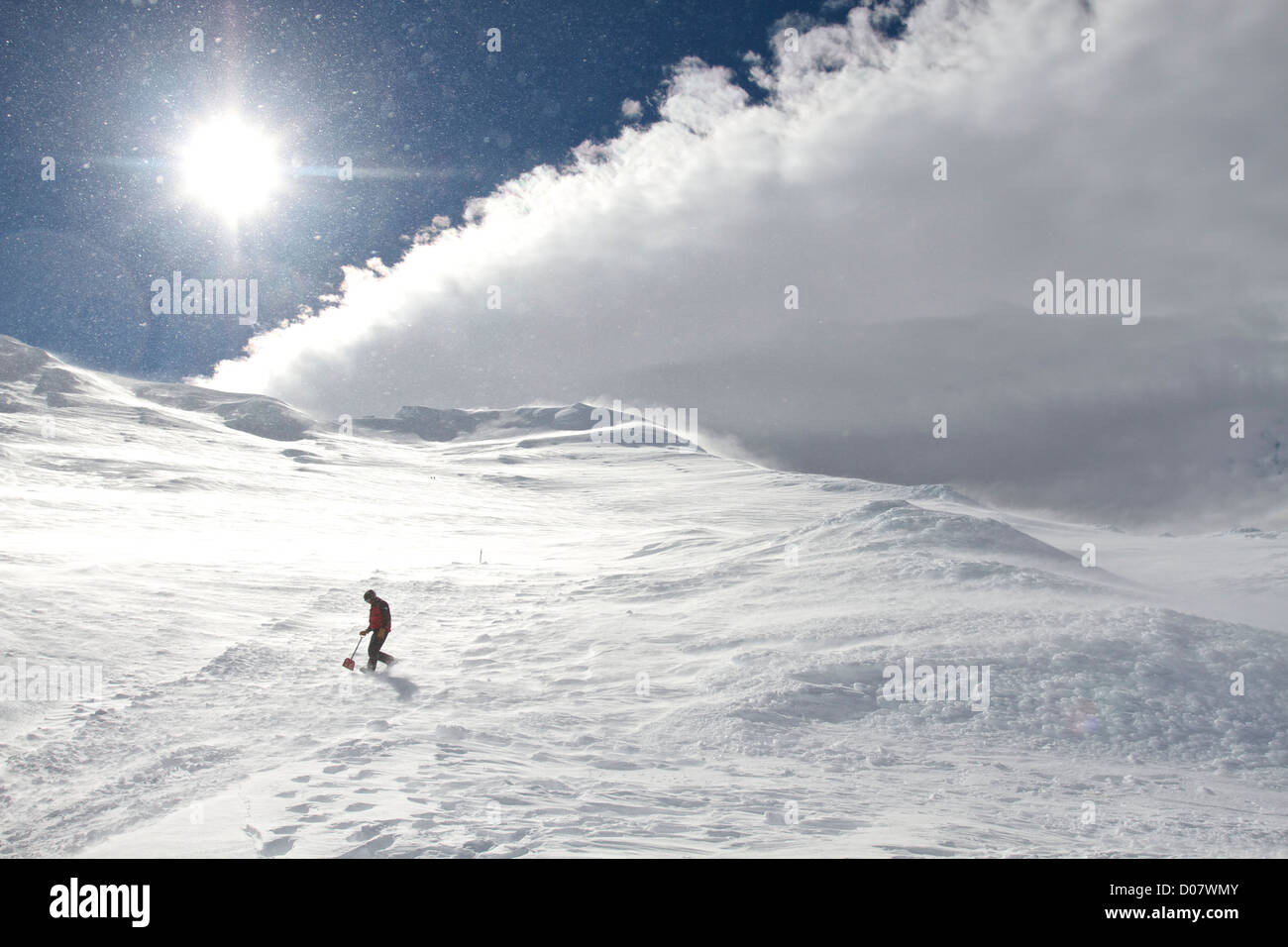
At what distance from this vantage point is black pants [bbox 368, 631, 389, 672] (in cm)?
1341

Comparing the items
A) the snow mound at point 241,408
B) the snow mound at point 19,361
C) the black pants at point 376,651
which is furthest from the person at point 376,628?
the snow mound at point 19,361

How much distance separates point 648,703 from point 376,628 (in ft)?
16.9

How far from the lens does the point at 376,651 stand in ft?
44.3

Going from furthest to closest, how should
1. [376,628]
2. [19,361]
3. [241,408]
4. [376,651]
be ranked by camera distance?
[241,408], [19,361], [376,628], [376,651]

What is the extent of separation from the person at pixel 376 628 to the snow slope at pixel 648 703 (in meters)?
0.61

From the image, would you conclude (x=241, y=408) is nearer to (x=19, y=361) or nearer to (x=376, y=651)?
(x=19, y=361)

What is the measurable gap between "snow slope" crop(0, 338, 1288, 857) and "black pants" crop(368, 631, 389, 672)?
0.59 metres

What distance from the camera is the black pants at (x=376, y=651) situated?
528 inches

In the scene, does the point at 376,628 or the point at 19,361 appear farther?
the point at 19,361

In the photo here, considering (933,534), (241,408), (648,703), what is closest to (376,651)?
(648,703)

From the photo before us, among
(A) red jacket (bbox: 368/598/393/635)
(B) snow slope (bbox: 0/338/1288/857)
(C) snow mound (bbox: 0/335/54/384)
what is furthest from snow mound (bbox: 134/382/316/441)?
(A) red jacket (bbox: 368/598/393/635)
